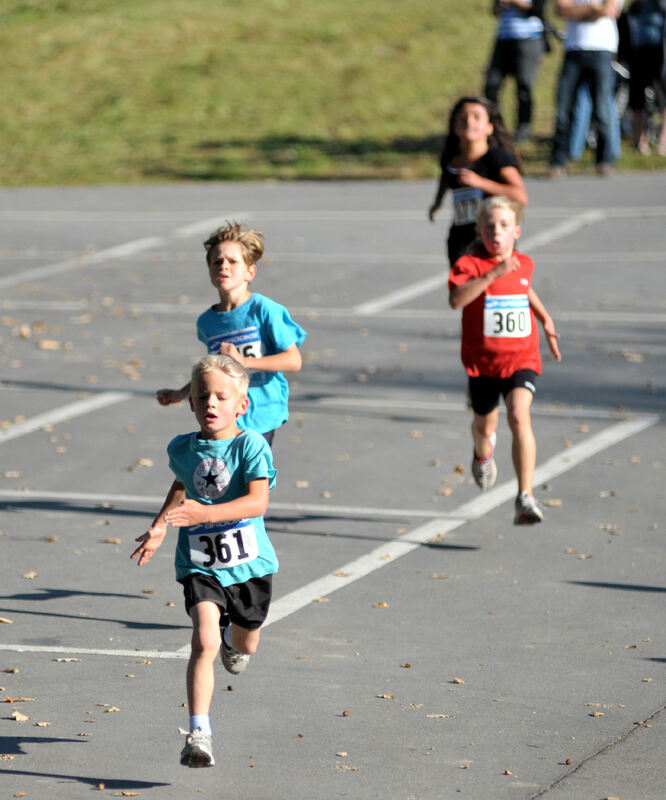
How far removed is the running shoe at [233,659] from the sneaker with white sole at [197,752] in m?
0.71

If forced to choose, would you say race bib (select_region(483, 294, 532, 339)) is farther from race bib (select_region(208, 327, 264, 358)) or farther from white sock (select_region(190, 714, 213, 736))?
white sock (select_region(190, 714, 213, 736))

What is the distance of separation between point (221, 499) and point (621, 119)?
2130 centimetres

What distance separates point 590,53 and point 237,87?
472 inches

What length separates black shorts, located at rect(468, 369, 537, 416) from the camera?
874 centimetres

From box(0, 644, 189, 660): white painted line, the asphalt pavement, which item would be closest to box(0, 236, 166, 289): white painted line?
the asphalt pavement

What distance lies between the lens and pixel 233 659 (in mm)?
5969

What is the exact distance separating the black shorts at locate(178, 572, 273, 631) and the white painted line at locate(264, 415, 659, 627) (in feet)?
4.97

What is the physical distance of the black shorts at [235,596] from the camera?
5551 millimetres

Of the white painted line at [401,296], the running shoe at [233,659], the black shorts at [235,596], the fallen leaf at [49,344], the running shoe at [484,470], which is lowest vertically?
the white painted line at [401,296]

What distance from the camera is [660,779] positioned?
208 inches

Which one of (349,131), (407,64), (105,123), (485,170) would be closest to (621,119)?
(349,131)

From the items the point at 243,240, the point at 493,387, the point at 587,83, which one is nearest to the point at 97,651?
Answer: the point at 243,240

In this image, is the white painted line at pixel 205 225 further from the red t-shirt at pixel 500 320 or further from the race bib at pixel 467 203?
the red t-shirt at pixel 500 320

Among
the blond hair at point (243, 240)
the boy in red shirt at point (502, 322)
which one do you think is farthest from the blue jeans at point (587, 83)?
the blond hair at point (243, 240)
